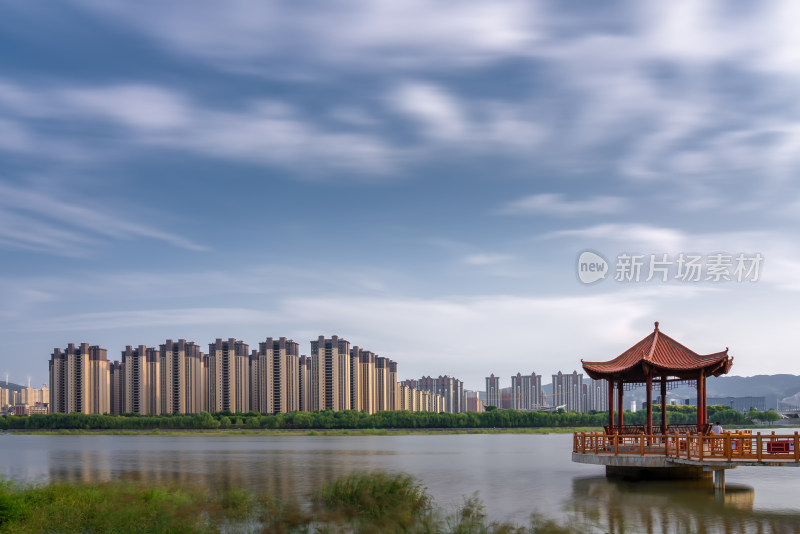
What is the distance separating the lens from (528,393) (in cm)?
19788

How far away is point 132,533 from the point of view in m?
13.2

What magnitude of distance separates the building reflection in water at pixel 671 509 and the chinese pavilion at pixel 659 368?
8.22ft

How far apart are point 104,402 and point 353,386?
129 ft

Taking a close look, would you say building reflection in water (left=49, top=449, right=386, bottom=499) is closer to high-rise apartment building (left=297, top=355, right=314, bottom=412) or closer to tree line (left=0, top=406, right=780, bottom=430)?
tree line (left=0, top=406, right=780, bottom=430)

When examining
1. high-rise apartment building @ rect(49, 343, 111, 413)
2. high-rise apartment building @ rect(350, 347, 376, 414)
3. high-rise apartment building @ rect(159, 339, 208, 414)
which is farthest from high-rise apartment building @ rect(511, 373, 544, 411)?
high-rise apartment building @ rect(49, 343, 111, 413)

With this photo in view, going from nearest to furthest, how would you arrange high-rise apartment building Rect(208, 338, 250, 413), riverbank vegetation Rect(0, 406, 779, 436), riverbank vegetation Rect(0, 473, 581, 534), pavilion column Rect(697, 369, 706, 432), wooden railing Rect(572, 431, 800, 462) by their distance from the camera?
riverbank vegetation Rect(0, 473, 581, 534) → wooden railing Rect(572, 431, 800, 462) → pavilion column Rect(697, 369, 706, 432) → riverbank vegetation Rect(0, 406, 779, 436) → high-rise apartment building Rect(208, 338, 250, 413)

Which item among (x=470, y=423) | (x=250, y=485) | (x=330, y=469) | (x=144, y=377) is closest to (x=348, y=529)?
(x=250, y=485)

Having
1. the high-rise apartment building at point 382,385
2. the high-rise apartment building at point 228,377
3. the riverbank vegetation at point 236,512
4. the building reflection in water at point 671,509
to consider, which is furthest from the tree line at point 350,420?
the riverbank vegetation at point 236,512

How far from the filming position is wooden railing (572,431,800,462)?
19.4m

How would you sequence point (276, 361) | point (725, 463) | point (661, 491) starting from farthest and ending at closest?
point (276, 361) < point (661, 491) < point (725, 463)

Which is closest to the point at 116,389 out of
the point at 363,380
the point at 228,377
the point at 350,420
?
the point at 228,377

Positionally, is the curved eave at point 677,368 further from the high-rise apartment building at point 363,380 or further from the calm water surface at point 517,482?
the high-rise apartment building at point 363,380

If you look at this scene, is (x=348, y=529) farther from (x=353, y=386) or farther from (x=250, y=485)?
(x=353, y=386)

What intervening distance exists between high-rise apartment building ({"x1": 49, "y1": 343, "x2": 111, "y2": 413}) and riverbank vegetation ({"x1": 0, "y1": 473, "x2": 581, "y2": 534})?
106 metres
